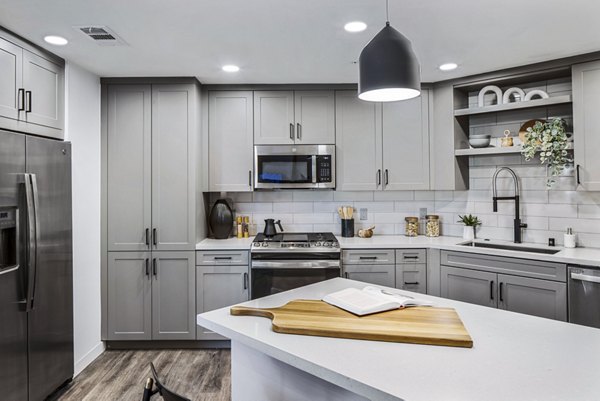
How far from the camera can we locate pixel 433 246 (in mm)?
3359

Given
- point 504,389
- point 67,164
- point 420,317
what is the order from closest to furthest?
1. point 504,389
2. point 420,317
3. point 67,164

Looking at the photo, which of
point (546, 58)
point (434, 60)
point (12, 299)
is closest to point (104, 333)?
point (12, 299)

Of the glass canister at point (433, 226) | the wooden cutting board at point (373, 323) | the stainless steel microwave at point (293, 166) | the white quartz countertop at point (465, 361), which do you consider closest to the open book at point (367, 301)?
the wooden cutting board at point (373, 323)

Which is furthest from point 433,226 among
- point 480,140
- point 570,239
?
point 570,239

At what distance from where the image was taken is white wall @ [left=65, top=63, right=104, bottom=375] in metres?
2.99

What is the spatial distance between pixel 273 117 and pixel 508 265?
2.39 meters

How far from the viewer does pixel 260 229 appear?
159 inches

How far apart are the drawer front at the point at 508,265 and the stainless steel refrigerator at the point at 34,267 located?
3003mm

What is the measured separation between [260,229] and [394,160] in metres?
1.53

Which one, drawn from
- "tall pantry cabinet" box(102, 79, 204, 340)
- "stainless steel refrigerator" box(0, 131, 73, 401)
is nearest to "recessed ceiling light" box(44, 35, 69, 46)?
"stainless steel refrigerator" box(0, 131, 73, 401)

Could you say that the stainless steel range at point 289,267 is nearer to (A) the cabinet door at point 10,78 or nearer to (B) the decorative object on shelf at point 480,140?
(B) the decorative object on shelf at point 480,140

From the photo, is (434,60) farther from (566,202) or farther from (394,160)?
(566,202)

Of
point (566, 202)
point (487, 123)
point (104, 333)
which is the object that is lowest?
point (104, 333)

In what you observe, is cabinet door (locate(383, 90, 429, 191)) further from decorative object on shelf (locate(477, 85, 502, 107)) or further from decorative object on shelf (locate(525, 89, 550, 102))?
decorative object on shelf (locate(525, 89, 550, 102))
